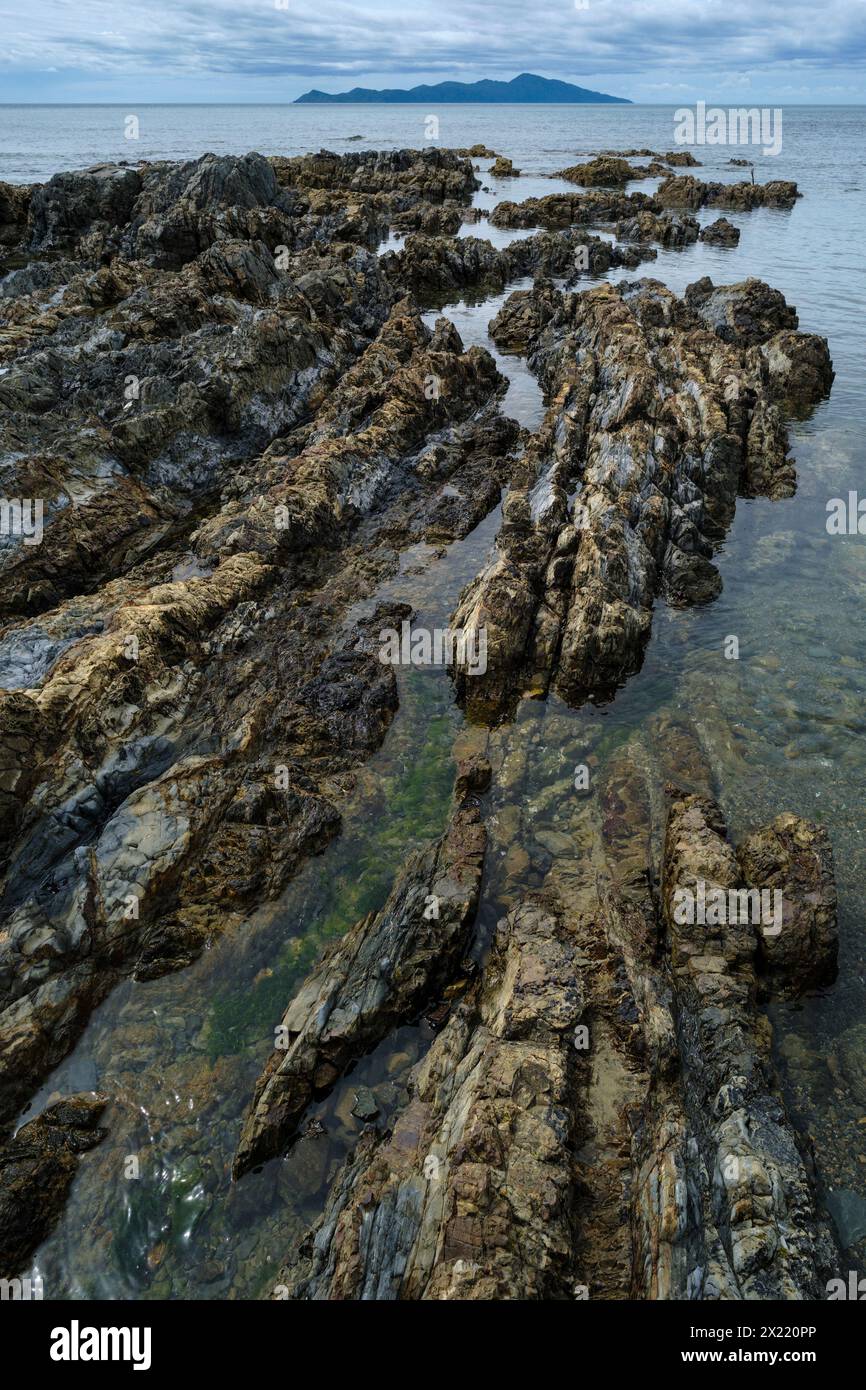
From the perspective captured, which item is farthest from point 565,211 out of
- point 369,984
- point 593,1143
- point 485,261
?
point 593,1143

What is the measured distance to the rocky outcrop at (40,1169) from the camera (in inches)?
Result: 405

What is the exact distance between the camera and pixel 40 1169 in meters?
10.8

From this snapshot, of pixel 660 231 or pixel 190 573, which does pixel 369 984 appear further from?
pixel 660 231

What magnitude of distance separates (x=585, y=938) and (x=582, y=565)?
40.3 ft

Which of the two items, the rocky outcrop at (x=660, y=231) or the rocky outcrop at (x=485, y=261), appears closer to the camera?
the rocky outcrop at (x=485, y=261)

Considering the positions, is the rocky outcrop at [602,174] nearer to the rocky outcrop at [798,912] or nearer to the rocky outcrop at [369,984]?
the rocky outcrop at [798,912]

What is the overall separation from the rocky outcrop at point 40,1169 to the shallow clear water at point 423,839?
281 millimetres

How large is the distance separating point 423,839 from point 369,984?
402 centimetres

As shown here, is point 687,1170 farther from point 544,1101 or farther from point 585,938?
point 585,938

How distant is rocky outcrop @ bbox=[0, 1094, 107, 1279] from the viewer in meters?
10.3

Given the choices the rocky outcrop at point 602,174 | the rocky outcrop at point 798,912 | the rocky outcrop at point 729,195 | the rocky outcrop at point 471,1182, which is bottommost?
the rocky outcrop at point 471,1182

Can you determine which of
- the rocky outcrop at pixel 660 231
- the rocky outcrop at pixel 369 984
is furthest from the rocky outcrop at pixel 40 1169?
the rocky outcrop at pixel 660 231

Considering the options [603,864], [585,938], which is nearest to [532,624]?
[603,864]

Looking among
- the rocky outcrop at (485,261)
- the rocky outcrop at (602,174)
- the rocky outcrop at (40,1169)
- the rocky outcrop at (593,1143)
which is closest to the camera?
the rocky outcrop at (593,1143)
